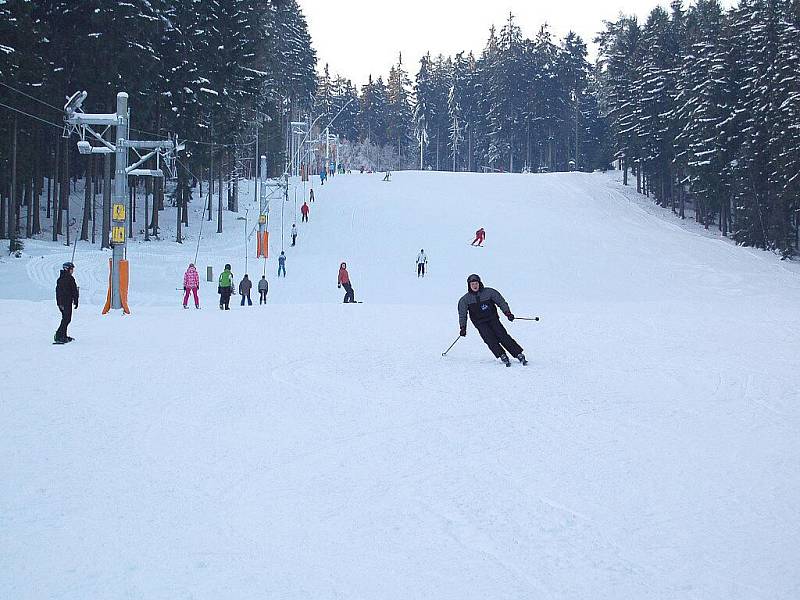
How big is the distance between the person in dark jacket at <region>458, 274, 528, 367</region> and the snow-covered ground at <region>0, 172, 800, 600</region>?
388 millimetres

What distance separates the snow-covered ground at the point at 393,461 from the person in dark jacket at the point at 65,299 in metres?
0.44

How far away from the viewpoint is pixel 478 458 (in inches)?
299

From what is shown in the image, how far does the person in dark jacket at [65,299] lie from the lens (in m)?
15.1

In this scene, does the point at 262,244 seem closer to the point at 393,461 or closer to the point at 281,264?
the point at 281,264

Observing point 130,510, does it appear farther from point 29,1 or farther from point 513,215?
point 513,215

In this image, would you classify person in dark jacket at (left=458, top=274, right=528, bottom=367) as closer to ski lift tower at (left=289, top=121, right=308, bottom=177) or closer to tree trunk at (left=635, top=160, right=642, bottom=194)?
ski lift tower at (left=289, top=121, right=308, bottom=177)

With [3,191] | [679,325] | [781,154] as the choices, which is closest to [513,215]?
[781,154]

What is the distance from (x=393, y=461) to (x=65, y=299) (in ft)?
33.1

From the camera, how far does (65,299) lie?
15.2 meters

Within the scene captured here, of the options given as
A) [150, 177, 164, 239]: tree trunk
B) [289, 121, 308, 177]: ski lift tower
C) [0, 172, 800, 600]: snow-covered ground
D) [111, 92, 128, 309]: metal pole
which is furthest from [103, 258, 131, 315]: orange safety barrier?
[289, 121, 308, 177]: ski lift tower

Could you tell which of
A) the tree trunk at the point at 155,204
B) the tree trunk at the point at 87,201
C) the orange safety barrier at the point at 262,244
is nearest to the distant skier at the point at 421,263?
the orange safety barrier at the point at 262,244

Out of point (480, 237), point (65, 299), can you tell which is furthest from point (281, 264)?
point (65, 299)

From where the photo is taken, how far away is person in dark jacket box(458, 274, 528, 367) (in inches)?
531

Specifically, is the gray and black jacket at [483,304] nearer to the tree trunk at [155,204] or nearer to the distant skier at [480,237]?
the tree trunk at [155,204]
